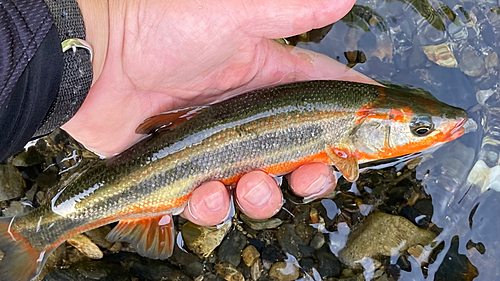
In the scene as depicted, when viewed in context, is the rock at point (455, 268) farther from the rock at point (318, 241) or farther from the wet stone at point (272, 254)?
the wet stone at point (272, 254)

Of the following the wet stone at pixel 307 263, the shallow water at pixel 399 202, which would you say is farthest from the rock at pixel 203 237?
the wet stone at pixel 307 263

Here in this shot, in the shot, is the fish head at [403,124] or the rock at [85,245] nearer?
the fish head at [403,124]

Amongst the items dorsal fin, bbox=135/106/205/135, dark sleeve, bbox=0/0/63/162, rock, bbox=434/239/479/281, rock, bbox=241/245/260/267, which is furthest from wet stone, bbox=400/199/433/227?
dark sleeve, bbox=0/0/63/162

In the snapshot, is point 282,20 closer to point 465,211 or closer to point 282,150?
point 282,150

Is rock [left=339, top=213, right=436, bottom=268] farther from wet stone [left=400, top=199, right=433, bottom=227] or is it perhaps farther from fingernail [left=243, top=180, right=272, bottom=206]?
fingernail [left=243, top=180, right=272, bottom=206]

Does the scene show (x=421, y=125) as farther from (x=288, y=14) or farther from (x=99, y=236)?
(x=99, y=236)
